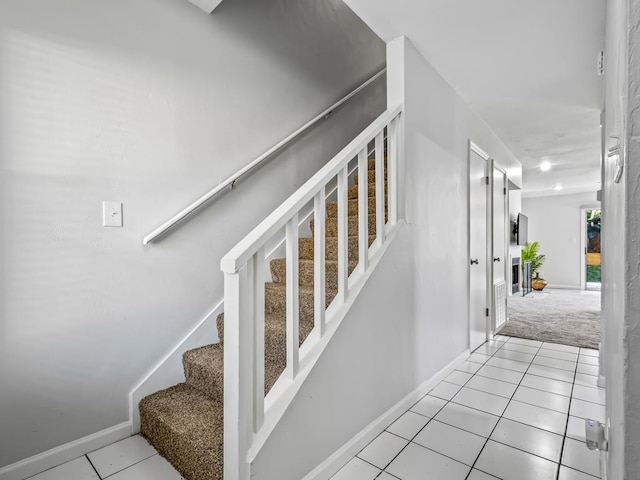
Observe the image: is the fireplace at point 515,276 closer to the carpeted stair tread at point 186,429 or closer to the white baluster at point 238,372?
the carpeted stair tread at point 186,429

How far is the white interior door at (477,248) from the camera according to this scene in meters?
3.17

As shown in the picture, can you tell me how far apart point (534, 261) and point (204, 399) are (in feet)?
27.5

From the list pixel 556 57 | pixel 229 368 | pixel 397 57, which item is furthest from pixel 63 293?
pixel 556 57

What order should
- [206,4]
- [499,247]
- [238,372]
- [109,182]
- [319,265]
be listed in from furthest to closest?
[499,247] < [206,4] < [109,182] < [319,265] < [238,372]

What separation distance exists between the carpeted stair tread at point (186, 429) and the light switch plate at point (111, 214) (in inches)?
37.1

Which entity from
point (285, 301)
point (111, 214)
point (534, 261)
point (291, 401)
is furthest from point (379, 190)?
point (534, 261)

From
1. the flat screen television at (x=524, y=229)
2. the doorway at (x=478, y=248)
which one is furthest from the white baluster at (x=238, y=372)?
the flat screen television at (x=524, y=229)

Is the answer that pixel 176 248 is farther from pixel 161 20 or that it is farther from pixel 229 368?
pixel 161 20

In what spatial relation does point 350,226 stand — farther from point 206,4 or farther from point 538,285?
Result: point 538,285

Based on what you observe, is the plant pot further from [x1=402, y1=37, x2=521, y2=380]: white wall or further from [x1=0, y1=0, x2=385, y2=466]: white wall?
[x1=0, y1=0, x2=385, y2=466]: white wall

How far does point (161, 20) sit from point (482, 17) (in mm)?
1852

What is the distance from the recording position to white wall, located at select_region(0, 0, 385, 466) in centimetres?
146

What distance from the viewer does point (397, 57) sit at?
2160mm

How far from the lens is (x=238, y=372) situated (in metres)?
1.11
